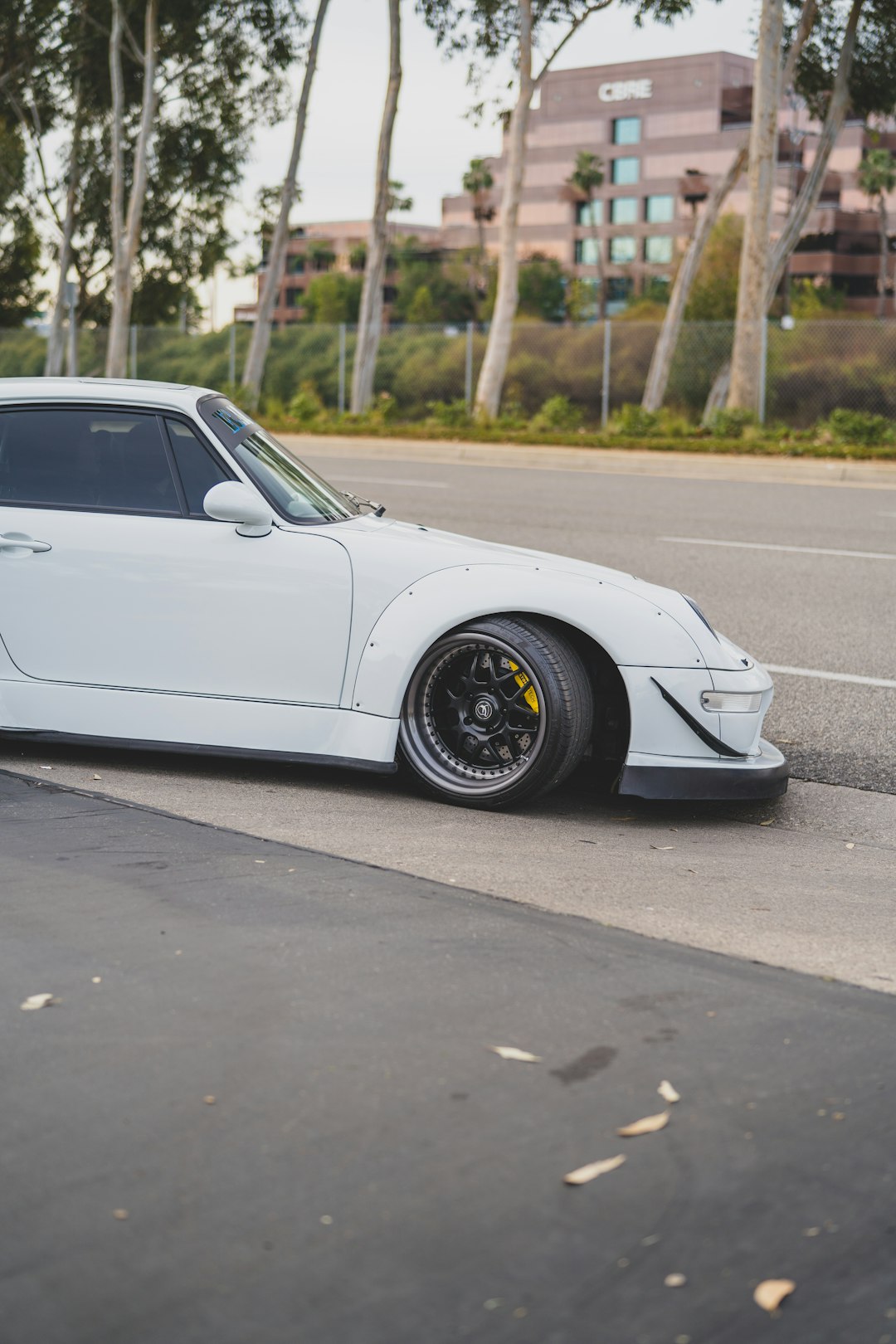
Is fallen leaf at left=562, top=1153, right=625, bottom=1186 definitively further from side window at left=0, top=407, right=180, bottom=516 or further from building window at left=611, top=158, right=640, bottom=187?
building window at left=611, top=158, right=640, bottom=187

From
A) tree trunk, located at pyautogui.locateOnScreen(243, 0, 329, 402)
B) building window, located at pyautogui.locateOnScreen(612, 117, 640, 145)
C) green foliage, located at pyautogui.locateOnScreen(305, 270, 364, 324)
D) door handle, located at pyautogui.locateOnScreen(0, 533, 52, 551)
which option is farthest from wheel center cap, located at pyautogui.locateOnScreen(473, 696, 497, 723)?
building window, located at pyautogui.locateOnScreen(612, 117, 640, 145)

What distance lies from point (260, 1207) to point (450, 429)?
25544 millimetres

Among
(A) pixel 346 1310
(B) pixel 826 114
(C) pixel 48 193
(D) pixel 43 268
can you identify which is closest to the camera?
(A) pixel 346 1310

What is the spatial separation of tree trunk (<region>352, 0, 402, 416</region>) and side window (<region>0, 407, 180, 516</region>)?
89.5 feet

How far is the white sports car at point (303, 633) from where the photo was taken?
16.6ft

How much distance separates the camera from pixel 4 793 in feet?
17.0

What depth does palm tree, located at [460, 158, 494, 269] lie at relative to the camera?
106250 millimetres

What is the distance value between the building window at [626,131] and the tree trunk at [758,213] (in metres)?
87.3

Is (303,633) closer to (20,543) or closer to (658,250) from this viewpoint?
(20,543)

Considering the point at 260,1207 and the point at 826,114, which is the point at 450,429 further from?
the point at 260,1207

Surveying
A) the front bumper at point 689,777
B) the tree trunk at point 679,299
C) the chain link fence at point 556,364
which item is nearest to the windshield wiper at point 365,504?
the front bumper at point 689,777

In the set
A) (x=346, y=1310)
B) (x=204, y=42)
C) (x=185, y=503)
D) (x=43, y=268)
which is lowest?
(x=346, y=1310)

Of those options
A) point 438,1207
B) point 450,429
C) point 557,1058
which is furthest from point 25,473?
point 450,429

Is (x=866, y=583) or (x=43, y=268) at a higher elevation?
(x=43, y=268)
